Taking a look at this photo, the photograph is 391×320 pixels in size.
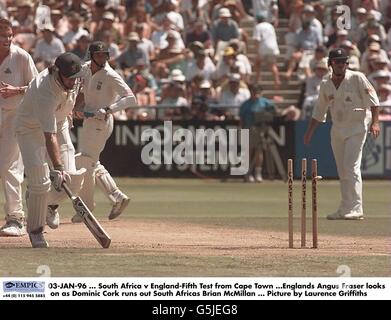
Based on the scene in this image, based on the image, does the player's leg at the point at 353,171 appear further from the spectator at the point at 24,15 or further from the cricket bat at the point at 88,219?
the spectator at the point at 24,15

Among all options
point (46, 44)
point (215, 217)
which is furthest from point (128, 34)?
point (215, 217)

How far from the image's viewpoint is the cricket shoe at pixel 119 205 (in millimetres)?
17000

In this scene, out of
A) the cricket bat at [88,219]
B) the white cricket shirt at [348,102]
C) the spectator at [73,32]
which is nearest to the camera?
the cricket bat at [88,219]

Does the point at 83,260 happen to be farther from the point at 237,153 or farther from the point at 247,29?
the point at 247,29

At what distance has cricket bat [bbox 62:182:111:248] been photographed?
13.3 meters

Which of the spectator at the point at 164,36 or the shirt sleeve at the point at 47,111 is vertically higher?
the shirt sleeve at the point at 47,111

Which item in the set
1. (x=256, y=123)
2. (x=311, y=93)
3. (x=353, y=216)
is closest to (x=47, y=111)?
(x=353, y=216)

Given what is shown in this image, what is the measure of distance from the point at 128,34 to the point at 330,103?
11.6 metres

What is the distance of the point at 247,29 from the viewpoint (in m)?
29.7

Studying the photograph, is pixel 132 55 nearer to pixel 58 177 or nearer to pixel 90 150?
pixel 90 150

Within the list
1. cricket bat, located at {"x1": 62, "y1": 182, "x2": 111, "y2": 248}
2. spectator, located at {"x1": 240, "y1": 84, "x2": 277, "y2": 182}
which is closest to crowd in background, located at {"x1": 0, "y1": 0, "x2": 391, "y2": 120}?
spectator, located at {"x1": 240, "y1": 84, "x2": 277, "y2": 182}

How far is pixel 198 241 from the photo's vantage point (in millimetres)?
14641

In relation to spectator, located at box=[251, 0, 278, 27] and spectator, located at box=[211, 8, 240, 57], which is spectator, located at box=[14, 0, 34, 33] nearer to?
spectator, located at box=[211, 8, 240, 57]

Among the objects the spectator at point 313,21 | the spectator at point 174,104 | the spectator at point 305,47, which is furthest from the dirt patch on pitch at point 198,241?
the spectator at point 313,21
